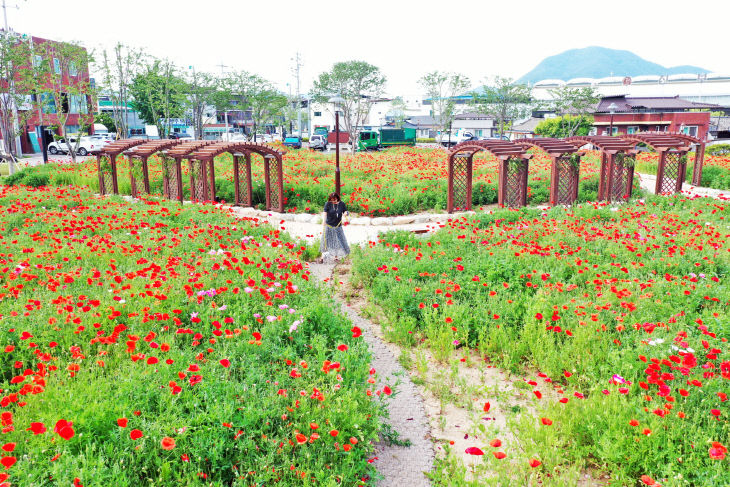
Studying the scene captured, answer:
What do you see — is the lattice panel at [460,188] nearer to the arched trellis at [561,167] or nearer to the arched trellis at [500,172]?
the arched trellis at [500,172]

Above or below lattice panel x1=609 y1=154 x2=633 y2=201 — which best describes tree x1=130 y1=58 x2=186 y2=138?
above

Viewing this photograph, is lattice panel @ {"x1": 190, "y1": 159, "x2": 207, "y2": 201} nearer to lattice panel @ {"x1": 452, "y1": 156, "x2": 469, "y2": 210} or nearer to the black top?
the black top

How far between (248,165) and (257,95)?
98.1 ft

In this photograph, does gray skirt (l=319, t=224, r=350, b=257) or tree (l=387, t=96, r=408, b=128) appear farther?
tree (l=387, t=96, r=408, b=128)

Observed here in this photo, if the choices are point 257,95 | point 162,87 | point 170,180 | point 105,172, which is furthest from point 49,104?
point 170,180

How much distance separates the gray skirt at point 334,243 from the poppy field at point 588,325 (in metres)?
0.89

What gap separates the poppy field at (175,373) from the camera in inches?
132

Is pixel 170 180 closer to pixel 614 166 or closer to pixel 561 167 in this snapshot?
pixel 561 167

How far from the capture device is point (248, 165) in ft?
50.4

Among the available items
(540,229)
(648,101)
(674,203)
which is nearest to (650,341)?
(540,229)

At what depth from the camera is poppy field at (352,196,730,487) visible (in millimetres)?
3951

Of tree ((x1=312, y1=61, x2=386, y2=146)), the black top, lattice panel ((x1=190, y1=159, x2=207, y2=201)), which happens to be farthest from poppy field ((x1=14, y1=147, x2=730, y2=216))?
tree ((x1=312, y1=61, x2=386, y2=146))

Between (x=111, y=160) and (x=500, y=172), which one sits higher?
(x=111, y=160)

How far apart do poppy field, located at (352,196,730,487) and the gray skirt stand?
0.89 metres
